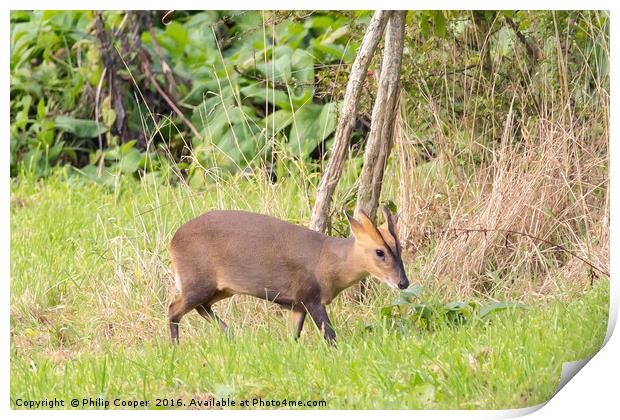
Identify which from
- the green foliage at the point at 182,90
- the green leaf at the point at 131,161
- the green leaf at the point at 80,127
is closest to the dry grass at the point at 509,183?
the green foliage at the point at 182,90

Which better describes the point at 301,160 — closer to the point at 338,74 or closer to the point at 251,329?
the point at 338,74

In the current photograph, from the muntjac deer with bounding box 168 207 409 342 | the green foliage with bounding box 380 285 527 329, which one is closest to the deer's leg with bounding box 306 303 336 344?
the muntjac deer with bounding box 168 207 409 342

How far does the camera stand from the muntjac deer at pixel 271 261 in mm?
5949

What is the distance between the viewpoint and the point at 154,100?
29.3 feet

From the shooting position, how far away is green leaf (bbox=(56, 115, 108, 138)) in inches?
322

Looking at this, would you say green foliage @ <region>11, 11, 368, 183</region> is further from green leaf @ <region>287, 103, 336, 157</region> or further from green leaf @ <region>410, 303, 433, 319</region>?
green leaf @ <region>410, 303, 433, 319</region>

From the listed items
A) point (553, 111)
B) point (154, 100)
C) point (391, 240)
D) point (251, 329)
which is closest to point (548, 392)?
point (391, 240)

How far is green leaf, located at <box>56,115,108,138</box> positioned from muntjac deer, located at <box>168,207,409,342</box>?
2.40 metres

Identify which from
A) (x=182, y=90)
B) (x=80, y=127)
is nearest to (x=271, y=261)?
(x=80, y=127)

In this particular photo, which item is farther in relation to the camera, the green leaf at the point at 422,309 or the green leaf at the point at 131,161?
the green leaf at the point at 131,161

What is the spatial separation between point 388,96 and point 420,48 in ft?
2.47

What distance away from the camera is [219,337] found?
6125 millimetres

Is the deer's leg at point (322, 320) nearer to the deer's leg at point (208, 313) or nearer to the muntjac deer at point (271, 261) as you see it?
the muntjac deer at point (271, 261)

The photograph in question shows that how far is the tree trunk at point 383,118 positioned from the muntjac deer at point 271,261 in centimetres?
71
